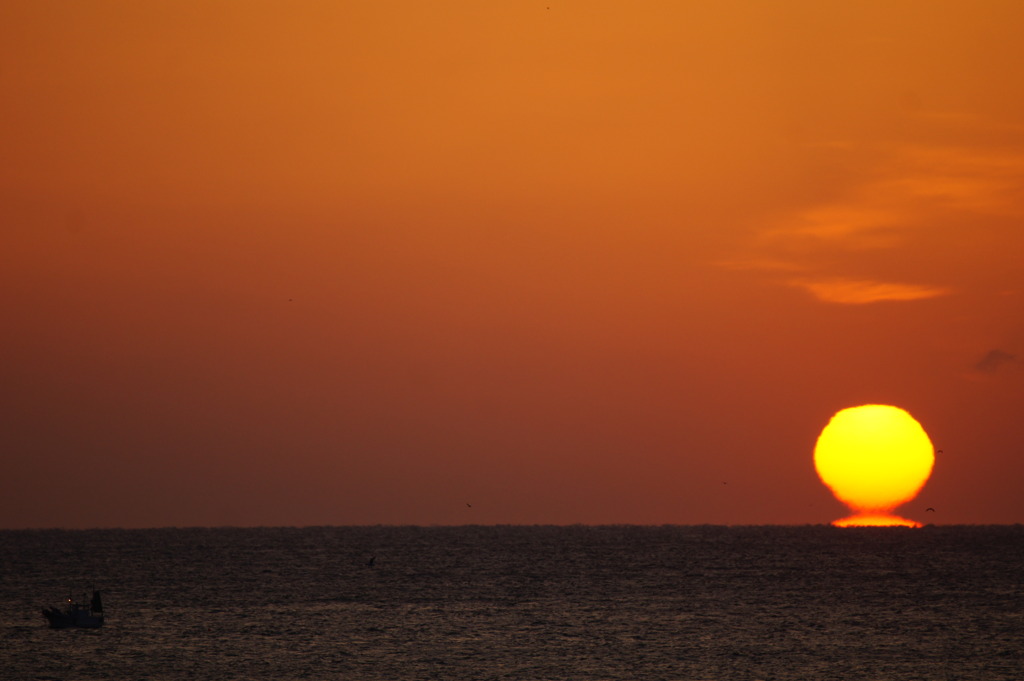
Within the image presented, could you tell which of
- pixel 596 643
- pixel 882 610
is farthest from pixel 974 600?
pixel 596 643

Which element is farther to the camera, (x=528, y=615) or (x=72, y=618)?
(x=528, y=615)

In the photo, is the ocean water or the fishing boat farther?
the fishing boat

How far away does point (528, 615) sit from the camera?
77000mm

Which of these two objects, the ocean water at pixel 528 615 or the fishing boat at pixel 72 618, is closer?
the ocean water at pixel 528 615

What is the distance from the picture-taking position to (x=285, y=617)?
76375mm

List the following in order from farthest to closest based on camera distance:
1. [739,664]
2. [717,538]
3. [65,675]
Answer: [717,538] < [739,664] < [65,675]

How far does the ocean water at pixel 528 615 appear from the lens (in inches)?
2183

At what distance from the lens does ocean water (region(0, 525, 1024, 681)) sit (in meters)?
55.4

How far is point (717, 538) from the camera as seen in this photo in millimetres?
183875

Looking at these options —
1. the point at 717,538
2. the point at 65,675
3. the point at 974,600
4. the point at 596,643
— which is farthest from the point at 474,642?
the point at 717,538

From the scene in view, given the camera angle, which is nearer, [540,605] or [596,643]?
[596,643]

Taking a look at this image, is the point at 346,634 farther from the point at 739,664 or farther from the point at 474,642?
the point at 739,664

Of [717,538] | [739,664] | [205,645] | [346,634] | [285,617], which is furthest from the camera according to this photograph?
[717,538]

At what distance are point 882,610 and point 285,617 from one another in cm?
3885
